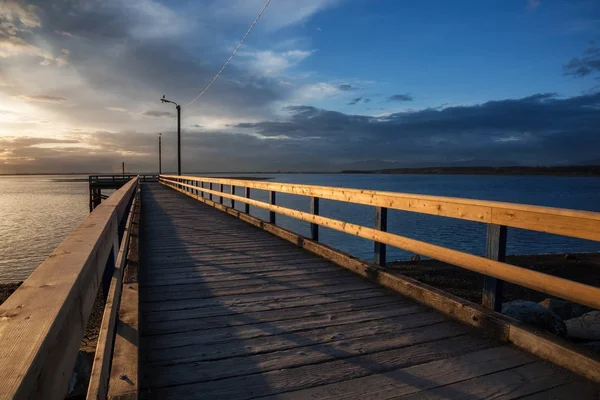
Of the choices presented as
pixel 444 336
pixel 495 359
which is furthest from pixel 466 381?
pixel 444 336

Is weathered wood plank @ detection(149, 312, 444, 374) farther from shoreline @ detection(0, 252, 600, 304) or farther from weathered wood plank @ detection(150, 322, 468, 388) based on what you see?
shoreline @ detection(0, 252, 600, 304)

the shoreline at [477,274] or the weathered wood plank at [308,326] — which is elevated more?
the weathered wood plank at [308,326]

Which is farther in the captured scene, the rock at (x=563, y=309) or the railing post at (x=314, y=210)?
the rock at (x=563, y=309)

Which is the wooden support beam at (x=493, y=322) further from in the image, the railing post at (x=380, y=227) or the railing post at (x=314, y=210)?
the railing post at (x=314, y=210)

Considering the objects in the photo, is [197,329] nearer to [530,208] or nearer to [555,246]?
[530,208]

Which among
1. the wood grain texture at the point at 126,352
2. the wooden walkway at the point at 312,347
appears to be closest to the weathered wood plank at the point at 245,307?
the wooden walkway at the point at 312,347

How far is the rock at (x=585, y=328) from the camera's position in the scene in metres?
6.14

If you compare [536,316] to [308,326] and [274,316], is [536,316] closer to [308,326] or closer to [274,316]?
[308,326]

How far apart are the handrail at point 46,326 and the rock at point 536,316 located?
498 centimetres

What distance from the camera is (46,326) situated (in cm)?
97

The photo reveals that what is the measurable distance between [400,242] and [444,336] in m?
1.30

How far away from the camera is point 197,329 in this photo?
10.5ft

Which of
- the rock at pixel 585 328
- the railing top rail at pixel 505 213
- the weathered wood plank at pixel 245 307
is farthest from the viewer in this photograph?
the rock at pixel 585 328

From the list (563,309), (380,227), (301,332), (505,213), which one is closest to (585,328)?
(563,309)
